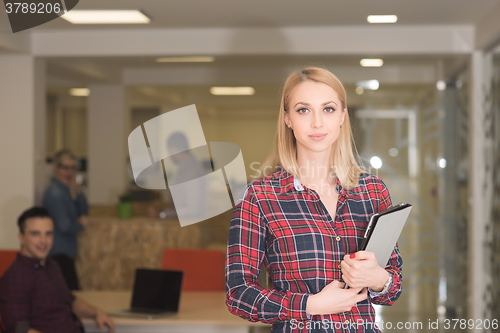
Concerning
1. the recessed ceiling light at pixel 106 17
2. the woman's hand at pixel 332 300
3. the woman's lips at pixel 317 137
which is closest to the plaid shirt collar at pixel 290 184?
the woman's lips at pixel 317 137

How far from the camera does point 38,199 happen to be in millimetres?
4156

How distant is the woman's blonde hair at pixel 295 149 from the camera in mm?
1329

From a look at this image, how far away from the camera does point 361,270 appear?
1159mm

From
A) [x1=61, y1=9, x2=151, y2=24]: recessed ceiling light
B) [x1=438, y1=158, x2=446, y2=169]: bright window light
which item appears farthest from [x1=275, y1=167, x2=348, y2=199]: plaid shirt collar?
[x1=438, y1=158, x2=446, y2=169]: bright window light

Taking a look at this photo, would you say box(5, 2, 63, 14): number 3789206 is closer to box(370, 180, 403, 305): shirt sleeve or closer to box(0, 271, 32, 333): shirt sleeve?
box(0, 271, 32, 333): shirt sleeve

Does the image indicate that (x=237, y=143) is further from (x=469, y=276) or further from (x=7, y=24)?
(x=469, y=276)

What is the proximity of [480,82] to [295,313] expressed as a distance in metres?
3.33

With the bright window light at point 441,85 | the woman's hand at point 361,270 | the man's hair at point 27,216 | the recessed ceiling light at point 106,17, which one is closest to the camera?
the woman's hand at point 361,270

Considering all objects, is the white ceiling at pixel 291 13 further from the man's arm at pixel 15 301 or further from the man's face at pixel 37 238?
the man's arm at pixel 15 301

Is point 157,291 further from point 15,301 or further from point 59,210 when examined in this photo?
point 59,210

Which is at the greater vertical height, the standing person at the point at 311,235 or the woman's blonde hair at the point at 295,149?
the woman's blonde hair at the point at 295,149

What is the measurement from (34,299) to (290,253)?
5.30 feet

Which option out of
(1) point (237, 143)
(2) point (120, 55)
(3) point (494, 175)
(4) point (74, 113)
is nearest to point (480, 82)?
(3) point (494, 175)

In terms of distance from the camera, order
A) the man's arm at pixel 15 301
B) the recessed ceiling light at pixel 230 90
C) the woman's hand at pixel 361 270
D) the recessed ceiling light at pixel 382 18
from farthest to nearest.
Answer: the recessed ceiling light at pixel 230 90 → the recessed ceiling light at pixel 382 18 → the man's arm at pixel 15 301 → the woman's hand at pixel 361 270
